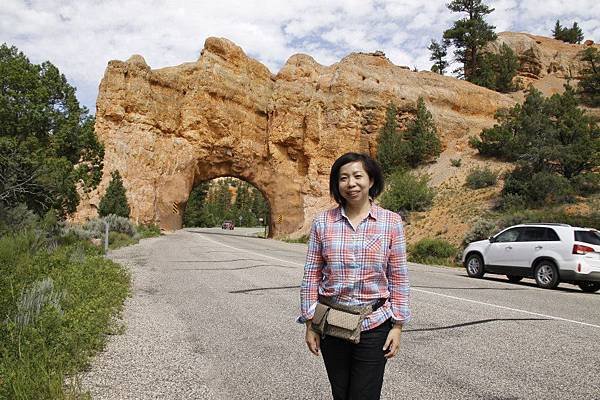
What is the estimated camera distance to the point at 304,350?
5766 millimetres

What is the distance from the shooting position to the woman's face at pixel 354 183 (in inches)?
110

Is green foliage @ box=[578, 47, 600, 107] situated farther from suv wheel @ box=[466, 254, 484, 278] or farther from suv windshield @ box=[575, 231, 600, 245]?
suv windshield @ box=[575, 231, 600, 245]

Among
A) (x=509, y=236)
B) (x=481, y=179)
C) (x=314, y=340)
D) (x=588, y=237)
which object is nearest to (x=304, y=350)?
(x=314, y=340)

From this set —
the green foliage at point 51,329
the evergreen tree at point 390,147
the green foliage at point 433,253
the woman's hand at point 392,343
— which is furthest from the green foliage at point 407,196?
the woman's hand at point 392,343

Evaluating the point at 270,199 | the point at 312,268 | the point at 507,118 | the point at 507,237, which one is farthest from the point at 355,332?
the point at 270,199

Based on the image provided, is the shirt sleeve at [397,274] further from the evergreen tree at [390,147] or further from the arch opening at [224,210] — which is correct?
the arch opening at [224,210]

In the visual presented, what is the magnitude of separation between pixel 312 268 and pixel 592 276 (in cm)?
1194

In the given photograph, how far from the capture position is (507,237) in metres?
14.8

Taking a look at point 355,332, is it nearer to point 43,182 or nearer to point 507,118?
point 43,182

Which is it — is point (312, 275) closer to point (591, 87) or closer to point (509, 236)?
point (509, 236)

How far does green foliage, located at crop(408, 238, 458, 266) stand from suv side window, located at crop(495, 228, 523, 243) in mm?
7343

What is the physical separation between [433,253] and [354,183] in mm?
21630

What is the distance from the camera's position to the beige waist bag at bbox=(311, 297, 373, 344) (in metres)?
2.57

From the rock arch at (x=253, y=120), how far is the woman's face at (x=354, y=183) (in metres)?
40.1
